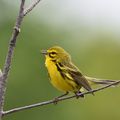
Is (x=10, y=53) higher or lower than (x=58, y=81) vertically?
lower

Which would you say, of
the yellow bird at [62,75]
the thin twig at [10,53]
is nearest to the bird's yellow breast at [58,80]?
the yellow bird at [62,75]

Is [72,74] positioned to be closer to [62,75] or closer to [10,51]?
[62,75]

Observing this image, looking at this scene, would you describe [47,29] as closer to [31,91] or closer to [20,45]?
[20,45]

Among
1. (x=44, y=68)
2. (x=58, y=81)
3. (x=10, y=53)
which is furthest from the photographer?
(x=44, y=68)

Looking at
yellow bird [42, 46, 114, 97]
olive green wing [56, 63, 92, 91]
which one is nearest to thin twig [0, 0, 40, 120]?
yellow bird [42, 46, 114, 97]

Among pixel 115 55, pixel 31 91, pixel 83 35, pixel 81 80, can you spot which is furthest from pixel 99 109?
pixel 81 80

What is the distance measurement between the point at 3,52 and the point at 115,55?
4.82 meters

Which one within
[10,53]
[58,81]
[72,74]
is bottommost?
[10,53]

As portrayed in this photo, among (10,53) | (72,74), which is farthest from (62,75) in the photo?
(10,53)

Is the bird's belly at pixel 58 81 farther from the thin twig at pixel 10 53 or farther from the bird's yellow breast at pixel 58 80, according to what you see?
the thin twig at pixel 10 53

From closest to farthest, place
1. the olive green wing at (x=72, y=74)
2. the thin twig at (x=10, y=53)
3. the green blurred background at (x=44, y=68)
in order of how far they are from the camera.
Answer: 1. the thin twig at (x=10, y=53)
2. the olive green wing at (x=72, y=74)
3. the green blurred background at (x=44, y=68)

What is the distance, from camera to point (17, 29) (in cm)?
424

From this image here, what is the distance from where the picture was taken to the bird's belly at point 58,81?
637cm

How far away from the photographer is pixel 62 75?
6.47 m
